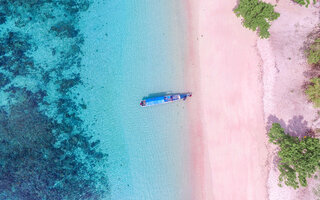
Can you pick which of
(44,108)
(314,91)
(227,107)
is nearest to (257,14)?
(314,91)

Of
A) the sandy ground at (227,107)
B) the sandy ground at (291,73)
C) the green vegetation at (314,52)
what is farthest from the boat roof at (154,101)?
the green vegetation at (314,52)

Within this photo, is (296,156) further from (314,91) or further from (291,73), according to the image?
(291,73)

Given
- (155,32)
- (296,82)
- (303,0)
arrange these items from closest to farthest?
(303,0)
(296,82)
(155,32)

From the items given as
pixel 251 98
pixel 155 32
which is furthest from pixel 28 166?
pixel 251 98

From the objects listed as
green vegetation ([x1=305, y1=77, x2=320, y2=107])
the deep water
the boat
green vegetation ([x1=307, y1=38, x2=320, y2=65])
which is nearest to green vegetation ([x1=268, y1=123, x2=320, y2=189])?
green vegetation ([x1=305, y1=77, x2=320, y2=107])

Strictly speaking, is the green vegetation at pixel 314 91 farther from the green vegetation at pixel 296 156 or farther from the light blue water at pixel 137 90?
the light blue water at pixel 137 90

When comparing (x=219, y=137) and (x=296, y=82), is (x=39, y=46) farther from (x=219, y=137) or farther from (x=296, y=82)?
(x=296, y=82)
